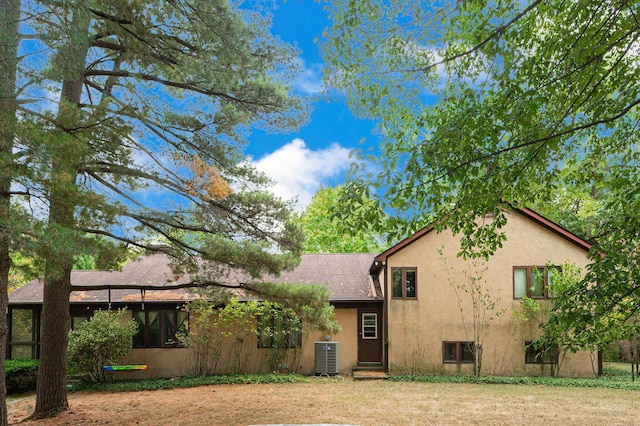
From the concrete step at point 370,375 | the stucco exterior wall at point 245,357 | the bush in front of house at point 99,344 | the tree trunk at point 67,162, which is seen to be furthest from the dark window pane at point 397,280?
the tree trunk at point 67,162

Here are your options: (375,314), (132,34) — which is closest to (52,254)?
(132,34)

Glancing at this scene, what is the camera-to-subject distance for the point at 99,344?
46.4 feet

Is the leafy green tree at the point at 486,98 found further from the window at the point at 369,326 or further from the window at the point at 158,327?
the window at the point at 158,327

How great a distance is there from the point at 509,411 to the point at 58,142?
909cm

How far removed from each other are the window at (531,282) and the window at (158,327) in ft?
34.6

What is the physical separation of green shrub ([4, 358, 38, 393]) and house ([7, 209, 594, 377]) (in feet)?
6.67

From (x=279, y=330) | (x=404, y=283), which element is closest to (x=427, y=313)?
(x=404, y=283)

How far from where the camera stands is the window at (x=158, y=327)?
16.2 m

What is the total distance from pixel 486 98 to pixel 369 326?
1238 cm

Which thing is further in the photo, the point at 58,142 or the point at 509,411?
the point at 509,411

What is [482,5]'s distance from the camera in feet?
16.0

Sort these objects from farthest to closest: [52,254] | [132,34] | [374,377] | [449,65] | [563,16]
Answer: [374,377], [132,34], [52,254], [449,65], [563,16]

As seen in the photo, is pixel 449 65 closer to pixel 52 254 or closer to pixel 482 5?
pixel 482 5

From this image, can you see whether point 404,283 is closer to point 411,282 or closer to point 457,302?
point 411,282
